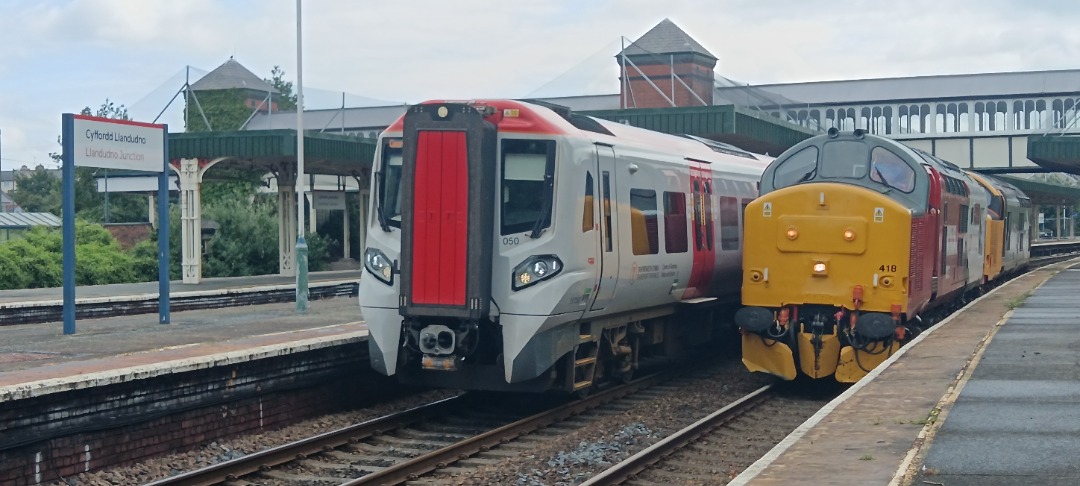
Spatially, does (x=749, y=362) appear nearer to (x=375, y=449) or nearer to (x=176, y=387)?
(x=375, y=449)

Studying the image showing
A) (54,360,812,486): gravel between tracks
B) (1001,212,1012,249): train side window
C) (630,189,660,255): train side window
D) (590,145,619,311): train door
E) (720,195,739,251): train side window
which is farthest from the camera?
(1001,212,1012,249): train side window

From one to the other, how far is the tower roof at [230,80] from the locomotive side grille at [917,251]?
72.5 metres

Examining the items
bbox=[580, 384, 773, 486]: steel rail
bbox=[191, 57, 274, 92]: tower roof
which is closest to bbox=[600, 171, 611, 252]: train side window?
bbox=[580, 384, 773, 486]: steel rail

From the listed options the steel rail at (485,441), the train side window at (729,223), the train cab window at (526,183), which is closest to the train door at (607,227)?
the train cab window at (526,183)

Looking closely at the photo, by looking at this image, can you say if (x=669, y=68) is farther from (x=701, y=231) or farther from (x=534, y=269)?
(x=534, y=269)

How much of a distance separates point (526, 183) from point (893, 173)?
516 centimetres

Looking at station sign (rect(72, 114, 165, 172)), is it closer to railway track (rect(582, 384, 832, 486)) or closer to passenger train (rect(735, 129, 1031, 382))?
passenger train (rect(735, 129, 1031, 382))

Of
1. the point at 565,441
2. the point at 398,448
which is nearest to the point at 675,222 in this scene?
the point at 565,441

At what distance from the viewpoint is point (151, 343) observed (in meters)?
14.5

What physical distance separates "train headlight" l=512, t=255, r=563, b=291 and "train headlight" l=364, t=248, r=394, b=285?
1.29 m

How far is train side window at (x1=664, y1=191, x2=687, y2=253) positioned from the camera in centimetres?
1428

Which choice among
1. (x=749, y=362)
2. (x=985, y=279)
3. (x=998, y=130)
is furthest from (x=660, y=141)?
(x=998, y=130)

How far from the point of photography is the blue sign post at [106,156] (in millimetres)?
15401

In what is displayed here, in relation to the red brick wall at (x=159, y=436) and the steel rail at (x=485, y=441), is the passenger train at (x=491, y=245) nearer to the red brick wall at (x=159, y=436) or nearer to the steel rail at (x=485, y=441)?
the steel rail at (x=485, y=441)
